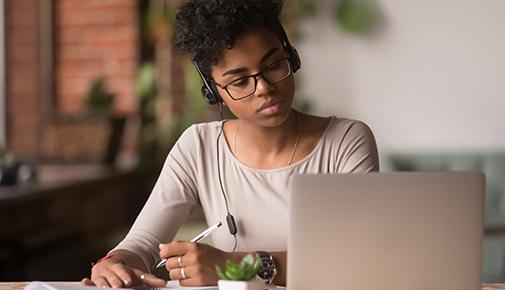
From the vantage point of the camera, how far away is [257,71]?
7.01 feet

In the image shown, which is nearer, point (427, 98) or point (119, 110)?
point (427, 98)

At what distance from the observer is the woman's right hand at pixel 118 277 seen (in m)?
1.98

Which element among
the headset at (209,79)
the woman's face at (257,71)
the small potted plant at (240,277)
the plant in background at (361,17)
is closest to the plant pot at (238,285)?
the small potted plant at (240,277)

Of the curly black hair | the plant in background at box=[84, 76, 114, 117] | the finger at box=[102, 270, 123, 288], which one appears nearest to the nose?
the curly black hair

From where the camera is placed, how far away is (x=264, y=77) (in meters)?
2.13

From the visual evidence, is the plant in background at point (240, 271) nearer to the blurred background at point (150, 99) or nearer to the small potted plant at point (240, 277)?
the small potted plant at point (240, 277)

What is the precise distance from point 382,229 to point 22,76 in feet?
16.9

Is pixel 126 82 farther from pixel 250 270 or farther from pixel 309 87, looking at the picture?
pixel 250 270

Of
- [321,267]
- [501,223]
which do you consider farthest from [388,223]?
[501,223]

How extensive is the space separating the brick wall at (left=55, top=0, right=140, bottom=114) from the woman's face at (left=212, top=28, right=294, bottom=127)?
4.42m

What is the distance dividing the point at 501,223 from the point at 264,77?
2640mm

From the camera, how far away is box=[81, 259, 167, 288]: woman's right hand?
1979mm

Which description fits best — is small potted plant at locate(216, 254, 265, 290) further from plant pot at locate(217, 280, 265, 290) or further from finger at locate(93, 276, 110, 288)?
finger at locate(93, 276, 110, 288)

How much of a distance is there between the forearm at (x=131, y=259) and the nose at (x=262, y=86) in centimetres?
45
